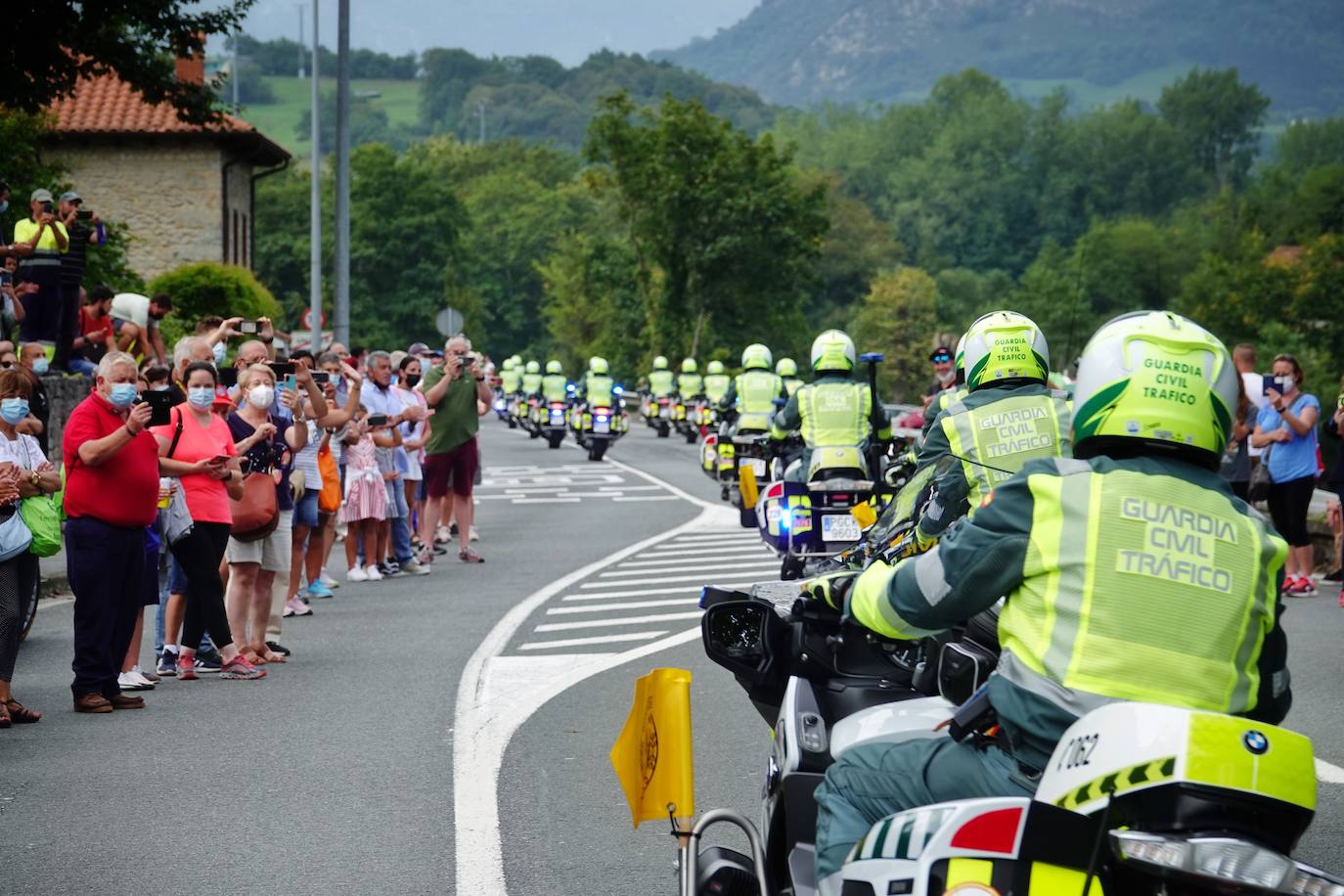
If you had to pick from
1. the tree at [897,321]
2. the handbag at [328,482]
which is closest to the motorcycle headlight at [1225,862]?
the handbag at [328,482]

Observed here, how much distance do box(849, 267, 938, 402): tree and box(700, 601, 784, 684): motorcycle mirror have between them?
301 ft

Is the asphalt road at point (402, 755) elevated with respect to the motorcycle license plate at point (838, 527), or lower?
lower

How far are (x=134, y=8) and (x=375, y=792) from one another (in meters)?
14.1

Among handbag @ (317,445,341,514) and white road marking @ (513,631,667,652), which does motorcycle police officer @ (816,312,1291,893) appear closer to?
white road marking @ (513,631,667,652)

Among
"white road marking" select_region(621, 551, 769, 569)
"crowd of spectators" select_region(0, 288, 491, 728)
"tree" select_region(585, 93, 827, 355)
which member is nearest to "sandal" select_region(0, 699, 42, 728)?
"crowd of spectators" select_region(0, 288, 491, 728)

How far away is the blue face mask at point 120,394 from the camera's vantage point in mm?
10070

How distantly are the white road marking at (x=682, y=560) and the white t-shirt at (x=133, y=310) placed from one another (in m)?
5.59

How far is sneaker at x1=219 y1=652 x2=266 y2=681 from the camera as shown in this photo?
11586mm

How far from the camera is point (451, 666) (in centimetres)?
A: 1196

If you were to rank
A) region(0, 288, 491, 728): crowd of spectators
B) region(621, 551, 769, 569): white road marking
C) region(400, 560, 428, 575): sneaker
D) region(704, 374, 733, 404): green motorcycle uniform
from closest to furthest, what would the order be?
region(0, 288, 491, 728): crowd of spectators, region(400, 560, 428, 575): sneaker, region(621, 551, 769, 569): white road marking, region(704, 374, 733, 404): green motorcycle uniform

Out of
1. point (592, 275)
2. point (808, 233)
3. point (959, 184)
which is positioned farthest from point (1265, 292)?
point (959, 184)

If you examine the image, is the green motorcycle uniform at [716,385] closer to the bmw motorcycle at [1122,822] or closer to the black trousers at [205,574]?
the black trousers at [205,574]

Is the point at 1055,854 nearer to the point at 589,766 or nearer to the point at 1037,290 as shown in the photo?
the point at 589,766

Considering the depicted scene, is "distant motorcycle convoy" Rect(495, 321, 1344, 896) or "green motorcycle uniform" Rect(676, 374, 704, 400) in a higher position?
"distant motorcycle convoy" Rect(495, 321, 1344, 896)
